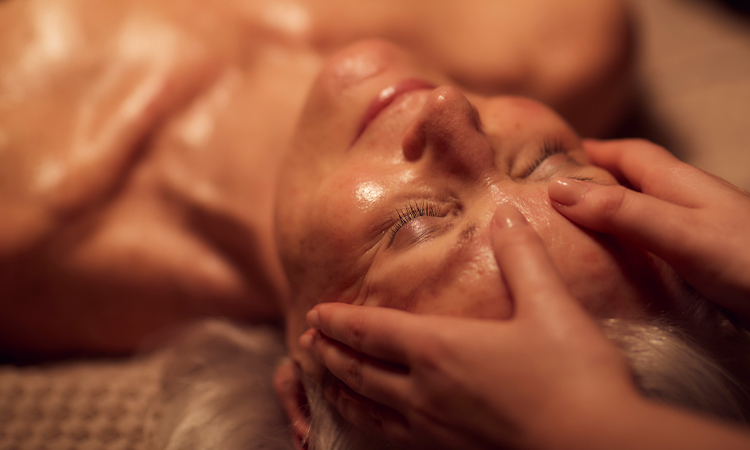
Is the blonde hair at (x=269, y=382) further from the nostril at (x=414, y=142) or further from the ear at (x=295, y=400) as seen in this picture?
the nostril at (x=414, y=142)

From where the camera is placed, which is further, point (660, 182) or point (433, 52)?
point (433, 52)

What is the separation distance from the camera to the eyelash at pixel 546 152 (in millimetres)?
798

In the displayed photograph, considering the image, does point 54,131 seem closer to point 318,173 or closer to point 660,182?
point 318,173

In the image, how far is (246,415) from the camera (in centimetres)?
96

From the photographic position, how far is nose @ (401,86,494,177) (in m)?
0.74

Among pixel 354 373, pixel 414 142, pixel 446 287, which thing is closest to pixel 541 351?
pixel 446 287

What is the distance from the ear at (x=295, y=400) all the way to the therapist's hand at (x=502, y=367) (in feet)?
0.93

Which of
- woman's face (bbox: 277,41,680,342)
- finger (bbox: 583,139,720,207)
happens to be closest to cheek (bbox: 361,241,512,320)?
woman's face (bbox: 277,41,680,342)

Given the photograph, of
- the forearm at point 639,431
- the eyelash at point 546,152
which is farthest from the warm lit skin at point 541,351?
the eyelash at point 546,152

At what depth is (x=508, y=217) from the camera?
65 centimetres

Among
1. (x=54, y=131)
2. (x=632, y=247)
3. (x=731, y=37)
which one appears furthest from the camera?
(x=731, y=37)

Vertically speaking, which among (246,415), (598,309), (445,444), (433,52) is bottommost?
(246,415)

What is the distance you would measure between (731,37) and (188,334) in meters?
2.12

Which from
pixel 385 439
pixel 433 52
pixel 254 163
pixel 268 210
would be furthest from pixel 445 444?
pixel 433 52
